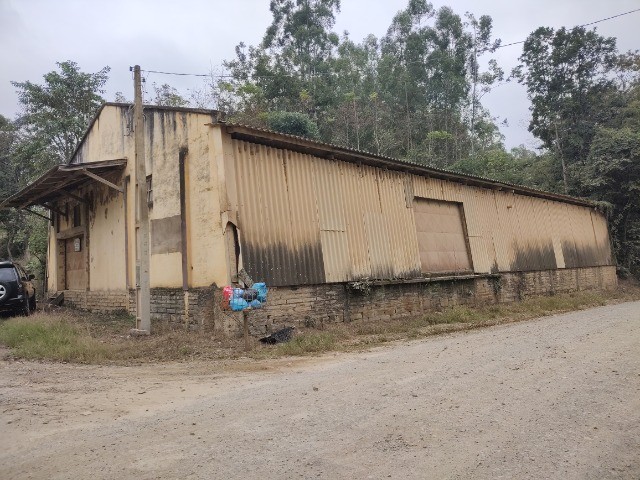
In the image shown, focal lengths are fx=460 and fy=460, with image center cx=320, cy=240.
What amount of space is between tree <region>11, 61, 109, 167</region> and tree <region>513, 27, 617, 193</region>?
24863 mm

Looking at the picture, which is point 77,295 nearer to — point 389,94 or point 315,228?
point 315,228

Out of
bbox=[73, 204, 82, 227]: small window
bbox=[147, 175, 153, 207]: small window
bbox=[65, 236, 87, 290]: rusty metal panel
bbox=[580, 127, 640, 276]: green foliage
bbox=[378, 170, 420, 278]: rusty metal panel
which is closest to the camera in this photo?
bbox=[147, 175, 153, 207]: small window

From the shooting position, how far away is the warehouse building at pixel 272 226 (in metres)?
9.45

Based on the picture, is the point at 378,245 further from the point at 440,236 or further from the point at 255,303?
the point at 255,303

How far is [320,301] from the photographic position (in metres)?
10.3

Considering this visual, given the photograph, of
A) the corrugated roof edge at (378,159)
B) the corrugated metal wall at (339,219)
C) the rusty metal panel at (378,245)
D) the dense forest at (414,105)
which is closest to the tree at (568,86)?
the dense forest at (414,105)

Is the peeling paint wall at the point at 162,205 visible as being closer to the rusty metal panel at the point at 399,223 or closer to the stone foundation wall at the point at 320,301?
the stone foundation wall at the point at 320,301

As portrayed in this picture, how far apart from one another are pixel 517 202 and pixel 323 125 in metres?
16.4

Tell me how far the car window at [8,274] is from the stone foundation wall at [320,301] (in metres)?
2.47

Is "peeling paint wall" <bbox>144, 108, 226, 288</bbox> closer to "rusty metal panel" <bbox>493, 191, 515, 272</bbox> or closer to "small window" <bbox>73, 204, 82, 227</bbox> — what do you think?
"small window" <bbox>73, 204, 82, 227</bbox>

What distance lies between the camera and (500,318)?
1223cm

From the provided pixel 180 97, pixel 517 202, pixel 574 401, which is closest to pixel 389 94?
pixel 180 97

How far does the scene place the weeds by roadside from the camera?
7.57 m

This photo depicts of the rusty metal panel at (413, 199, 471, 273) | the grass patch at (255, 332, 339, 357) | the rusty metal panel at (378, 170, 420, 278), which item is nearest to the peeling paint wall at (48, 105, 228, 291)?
the grass patch at (255, 332, 339, 357)
